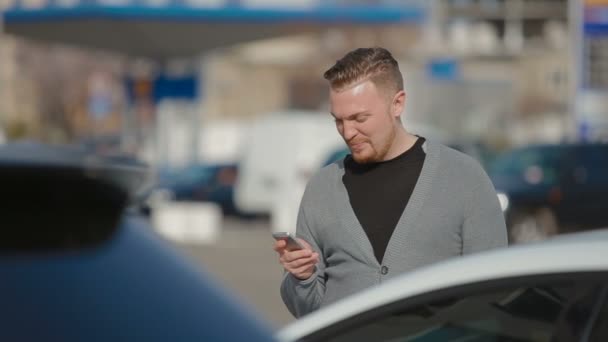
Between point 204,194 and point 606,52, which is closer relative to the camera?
point 606,52

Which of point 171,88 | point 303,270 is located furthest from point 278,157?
point 303,270

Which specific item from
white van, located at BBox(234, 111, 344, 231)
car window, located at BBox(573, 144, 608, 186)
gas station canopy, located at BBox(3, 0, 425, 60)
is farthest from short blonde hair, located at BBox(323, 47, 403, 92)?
gas station canopy, located at BBox(3, 0, 425, 60)

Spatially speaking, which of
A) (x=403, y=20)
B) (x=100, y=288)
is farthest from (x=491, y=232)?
(x=403, y=20)

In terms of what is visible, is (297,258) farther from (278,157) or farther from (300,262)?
(278,157)

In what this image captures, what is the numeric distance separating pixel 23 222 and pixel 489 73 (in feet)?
273

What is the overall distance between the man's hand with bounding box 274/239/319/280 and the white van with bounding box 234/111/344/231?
1966 centimetres

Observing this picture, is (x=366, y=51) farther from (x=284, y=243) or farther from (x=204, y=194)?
(x=204, y=194)

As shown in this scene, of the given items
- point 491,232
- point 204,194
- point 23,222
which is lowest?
point 204,194

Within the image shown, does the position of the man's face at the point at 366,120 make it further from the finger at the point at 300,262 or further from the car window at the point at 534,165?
the car window at the point at 534,165

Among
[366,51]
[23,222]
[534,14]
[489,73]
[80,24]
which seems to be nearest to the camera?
[23,222]

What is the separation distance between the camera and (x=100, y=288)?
2033mm

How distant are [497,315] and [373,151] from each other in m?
0.80

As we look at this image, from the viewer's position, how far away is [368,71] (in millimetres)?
4062

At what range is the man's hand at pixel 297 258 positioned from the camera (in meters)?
3.81
